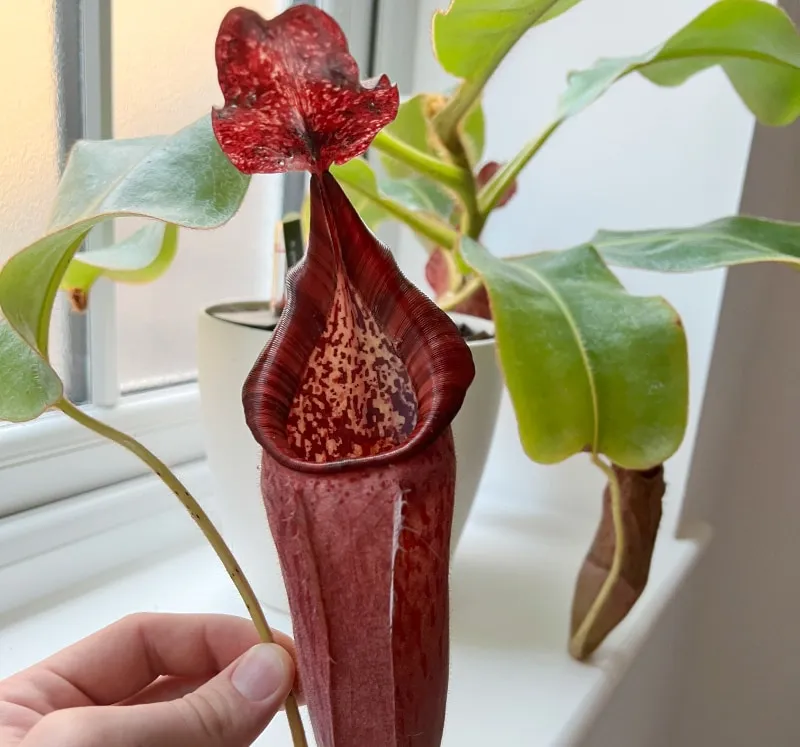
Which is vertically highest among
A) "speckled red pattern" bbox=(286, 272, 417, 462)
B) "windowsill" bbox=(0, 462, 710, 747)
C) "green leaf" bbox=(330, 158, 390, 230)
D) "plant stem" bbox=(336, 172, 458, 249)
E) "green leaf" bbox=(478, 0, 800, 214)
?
"green leaf" bbox=(478, 0, 800, 214)

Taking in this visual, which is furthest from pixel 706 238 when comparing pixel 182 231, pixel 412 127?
pixel 182 231

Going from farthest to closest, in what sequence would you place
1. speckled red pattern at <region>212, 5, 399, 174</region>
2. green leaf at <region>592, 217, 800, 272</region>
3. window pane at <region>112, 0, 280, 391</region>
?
1. window pane at <region>112, 0, 280, 391</region>
2. green leaf at <region>592, 217, 800, 272</region>
3. speckled red pattern at <region>212, 5, 399, 174</region>

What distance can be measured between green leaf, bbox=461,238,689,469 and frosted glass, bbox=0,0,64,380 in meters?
0.44

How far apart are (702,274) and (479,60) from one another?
43cm

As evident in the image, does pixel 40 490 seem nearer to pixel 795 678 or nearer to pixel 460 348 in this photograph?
pixel 460 348

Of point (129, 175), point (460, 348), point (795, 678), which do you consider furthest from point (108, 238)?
point (795, 678)

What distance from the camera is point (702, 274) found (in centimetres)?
83

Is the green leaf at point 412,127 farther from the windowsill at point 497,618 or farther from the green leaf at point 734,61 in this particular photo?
the windowsill at point 497,618

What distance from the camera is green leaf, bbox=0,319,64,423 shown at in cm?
35

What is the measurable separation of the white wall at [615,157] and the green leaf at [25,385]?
660 mm

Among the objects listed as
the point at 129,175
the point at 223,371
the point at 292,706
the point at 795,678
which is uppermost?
the point at 129,175

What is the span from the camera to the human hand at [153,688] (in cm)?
35

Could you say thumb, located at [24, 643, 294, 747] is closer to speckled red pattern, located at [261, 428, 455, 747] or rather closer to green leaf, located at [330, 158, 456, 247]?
speckled red pattern, located at [261, 428, 455, 747]

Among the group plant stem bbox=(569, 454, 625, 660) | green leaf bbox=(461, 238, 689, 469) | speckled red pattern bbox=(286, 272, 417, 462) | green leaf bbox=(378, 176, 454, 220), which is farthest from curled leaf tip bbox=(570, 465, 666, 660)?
green leaf bbox=(378, 176, 454, 220)
